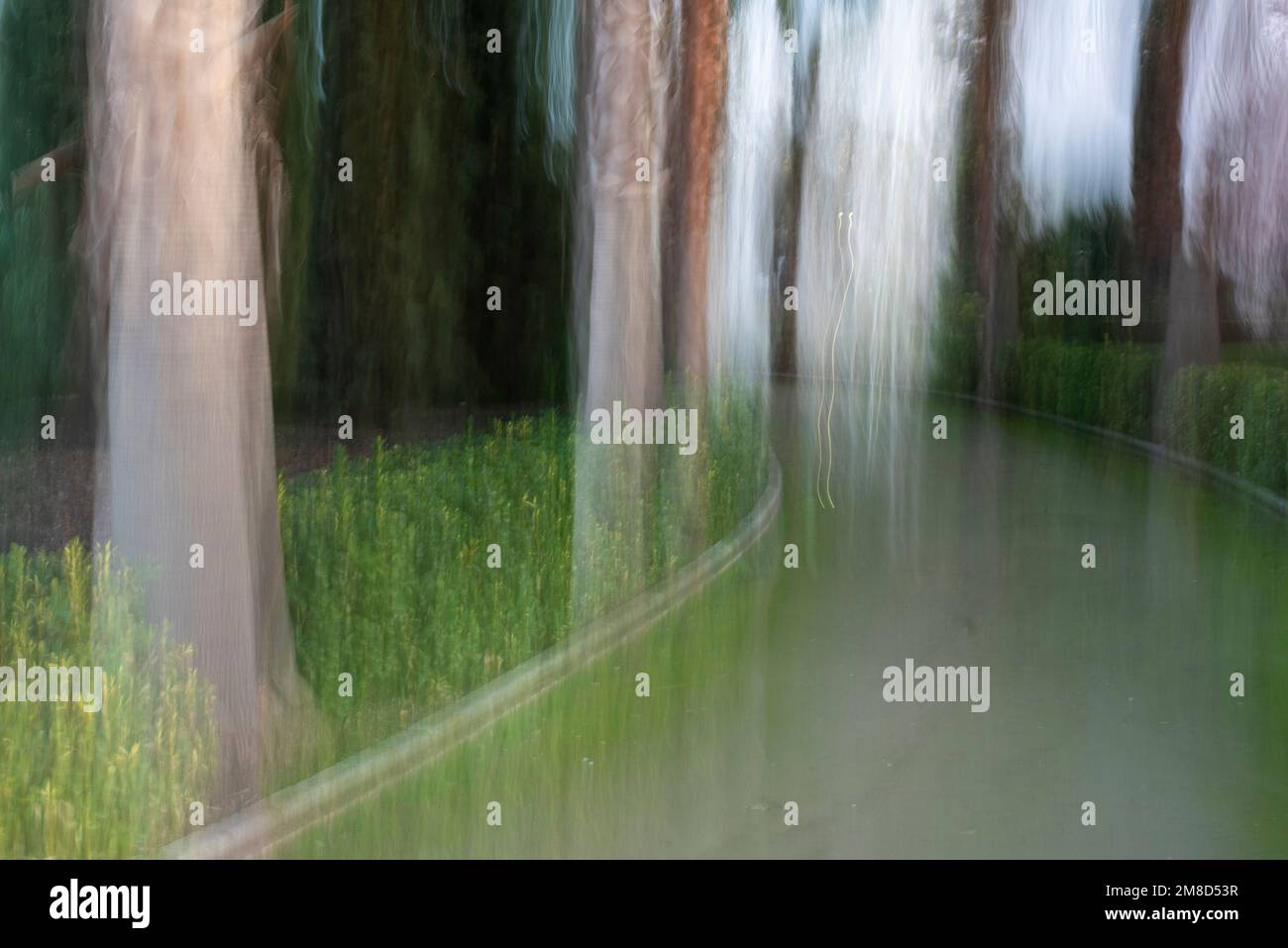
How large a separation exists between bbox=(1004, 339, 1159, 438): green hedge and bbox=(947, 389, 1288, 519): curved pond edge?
0.05m

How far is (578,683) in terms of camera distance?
539 cm

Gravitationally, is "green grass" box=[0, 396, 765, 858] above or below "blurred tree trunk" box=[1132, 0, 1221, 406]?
below

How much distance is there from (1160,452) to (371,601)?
162 inches

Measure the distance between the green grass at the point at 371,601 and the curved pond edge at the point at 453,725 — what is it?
0.06 m

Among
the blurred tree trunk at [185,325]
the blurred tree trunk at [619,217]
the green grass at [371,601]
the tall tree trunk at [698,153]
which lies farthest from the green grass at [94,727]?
the tall tree trunk at [698,153]

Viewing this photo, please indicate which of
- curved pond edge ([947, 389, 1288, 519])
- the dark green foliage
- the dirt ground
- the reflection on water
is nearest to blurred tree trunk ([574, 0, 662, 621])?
the reflection on water

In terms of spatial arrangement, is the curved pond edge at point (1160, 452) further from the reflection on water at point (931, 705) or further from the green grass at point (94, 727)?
the green grass at point (94, 727)

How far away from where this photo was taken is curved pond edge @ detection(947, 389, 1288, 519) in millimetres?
5906

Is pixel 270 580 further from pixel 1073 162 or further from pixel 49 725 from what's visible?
pixel 1073 162

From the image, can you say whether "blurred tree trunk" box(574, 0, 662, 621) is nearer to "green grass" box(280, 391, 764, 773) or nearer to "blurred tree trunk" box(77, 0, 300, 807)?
"green grass" box(280, 391, 764, 773)

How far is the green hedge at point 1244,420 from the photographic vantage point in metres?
5.85

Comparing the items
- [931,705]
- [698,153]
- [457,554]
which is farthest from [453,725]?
[698,153]
